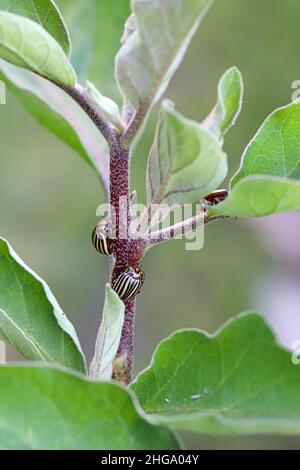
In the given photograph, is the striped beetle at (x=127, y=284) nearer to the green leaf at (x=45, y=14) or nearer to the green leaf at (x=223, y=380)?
the green leaf at (x=223, y=380)

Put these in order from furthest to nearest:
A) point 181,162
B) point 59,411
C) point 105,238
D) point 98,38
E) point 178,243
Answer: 1. point 178,243
2. point 98,38
3. point 105,238
4. point 181,162
5. point 59,411

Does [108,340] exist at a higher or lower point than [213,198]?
lower

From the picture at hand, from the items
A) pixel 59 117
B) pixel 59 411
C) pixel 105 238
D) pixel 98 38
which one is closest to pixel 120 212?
pixel 105 238

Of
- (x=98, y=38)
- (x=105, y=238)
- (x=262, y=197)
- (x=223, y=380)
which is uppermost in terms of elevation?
(x=98, y=38)

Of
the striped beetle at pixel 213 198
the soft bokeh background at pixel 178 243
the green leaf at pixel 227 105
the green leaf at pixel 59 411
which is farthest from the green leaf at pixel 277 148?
the soft bokeh background at pixel 178 243

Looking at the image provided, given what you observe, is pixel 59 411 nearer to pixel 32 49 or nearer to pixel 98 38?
pixel 32 49
